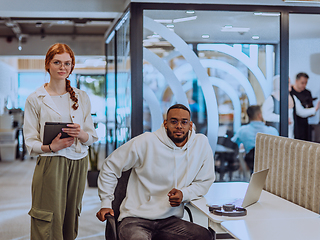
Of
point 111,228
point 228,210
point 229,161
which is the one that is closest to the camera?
point 228,210

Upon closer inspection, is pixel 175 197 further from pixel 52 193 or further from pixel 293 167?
pixel 293 167

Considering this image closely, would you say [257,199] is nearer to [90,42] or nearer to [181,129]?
[181,129]

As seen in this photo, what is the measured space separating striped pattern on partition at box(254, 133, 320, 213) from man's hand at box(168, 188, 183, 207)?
89 centimetres

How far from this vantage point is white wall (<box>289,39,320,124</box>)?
15.3 ft

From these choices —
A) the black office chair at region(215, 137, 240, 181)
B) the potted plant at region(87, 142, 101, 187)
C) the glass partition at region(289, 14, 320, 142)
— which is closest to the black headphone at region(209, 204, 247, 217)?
the black office chair at region(215, 137, 240, 181)

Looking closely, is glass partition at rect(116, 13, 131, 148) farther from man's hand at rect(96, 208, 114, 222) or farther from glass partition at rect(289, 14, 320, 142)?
man's hand at rect(96, 208, 114, 222)

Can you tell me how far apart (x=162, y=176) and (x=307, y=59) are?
10.1 ft

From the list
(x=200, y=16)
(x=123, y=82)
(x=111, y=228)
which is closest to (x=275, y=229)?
(x=111, y=228)

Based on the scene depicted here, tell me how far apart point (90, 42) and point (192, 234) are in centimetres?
741

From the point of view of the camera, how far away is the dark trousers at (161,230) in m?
2.21

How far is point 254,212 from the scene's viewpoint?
2.09 m

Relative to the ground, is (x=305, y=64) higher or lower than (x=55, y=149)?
higher

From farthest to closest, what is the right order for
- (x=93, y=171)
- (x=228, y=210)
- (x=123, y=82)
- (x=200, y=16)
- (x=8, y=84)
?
1. (x=8, y=84)
2. (x=93, y=171)
3. (x=123, y=82)
4. (x=200, y=16)
5. (x=228, y=210)

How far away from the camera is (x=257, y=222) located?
1.90 meters
